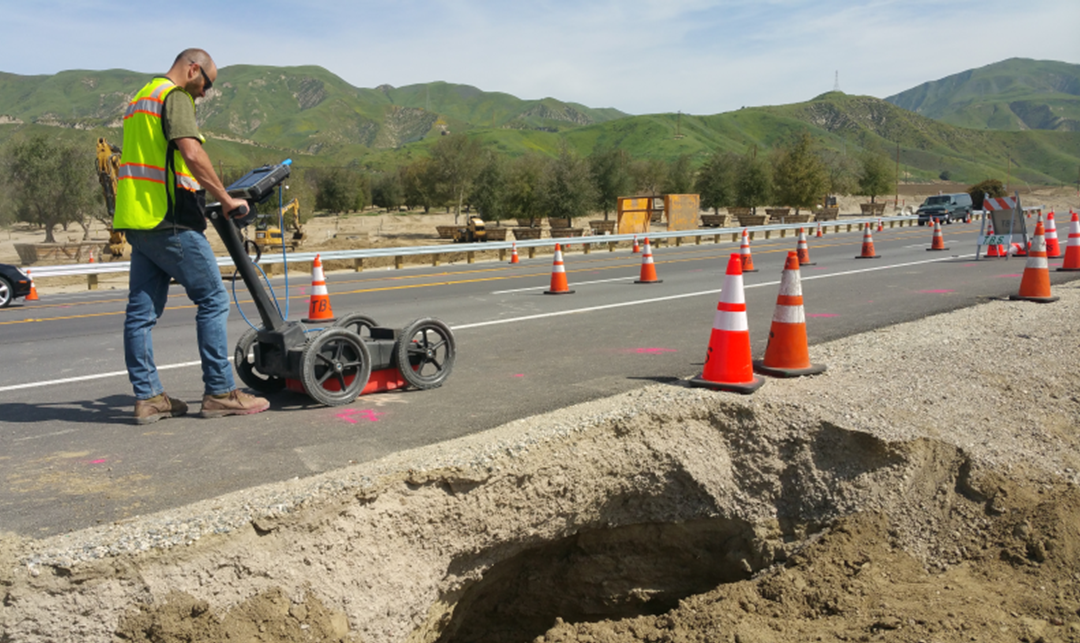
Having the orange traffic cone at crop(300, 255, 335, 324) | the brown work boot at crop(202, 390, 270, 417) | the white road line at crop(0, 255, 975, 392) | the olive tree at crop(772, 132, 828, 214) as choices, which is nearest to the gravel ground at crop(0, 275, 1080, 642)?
the brown work boot at crop(202, 390, 270, 417)

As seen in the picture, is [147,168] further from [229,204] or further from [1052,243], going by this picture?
[1052,243]

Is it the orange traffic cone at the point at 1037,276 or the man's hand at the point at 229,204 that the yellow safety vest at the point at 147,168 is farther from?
the orange traffic cone at the point at 1037,276

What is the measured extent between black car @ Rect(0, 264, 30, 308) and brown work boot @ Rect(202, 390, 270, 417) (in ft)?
36.8

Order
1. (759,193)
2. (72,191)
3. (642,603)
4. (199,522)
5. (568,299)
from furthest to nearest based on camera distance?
(759,193)
(72,191)
(568,299)
(642,603)
(199,522)

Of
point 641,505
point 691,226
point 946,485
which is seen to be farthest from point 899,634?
point 691,226

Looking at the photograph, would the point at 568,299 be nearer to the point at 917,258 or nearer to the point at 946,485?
the point at 946,485

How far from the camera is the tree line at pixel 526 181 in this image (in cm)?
4522

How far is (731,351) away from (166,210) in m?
3.70

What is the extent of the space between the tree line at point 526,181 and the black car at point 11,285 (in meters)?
34.3

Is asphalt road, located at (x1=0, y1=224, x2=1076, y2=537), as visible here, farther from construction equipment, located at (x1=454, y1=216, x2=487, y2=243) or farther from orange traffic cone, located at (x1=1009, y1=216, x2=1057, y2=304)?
construction equipment, located at (x1=454, y1=216, x2=487, y2=243)

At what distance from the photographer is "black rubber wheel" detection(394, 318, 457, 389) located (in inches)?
228

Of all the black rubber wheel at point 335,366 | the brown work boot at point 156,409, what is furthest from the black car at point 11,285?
the black rubber wheel at point 335,366

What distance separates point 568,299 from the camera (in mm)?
12055

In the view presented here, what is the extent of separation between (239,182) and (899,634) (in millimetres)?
4448
